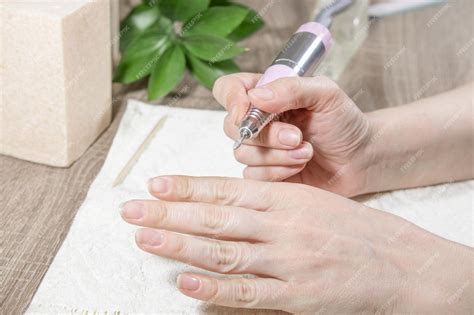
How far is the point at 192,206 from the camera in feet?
2.14

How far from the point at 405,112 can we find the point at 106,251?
442mm

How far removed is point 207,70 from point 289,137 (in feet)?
1.14

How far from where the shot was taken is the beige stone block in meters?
0.81

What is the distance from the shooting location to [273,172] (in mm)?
781

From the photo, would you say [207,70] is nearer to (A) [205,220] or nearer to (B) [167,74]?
(B) [167,74]

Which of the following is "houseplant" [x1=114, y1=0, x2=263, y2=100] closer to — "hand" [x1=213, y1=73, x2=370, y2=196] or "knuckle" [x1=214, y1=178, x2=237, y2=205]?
"hand" [x1=213, y1=73, x2=370, y2=196]

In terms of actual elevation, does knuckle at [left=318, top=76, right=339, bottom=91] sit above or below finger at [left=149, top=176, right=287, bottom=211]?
above

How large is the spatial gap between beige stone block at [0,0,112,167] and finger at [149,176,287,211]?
264 millimetres

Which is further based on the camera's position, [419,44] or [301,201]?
[419,44]

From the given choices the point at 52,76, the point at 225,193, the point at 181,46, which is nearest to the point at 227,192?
the point at 225,193

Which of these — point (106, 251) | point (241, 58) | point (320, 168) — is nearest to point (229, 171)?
point (320, 168)

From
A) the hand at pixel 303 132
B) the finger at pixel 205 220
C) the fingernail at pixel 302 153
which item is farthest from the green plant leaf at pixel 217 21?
the finger at pixel 205 220

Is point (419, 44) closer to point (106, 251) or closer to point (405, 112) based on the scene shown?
point (405, 112)

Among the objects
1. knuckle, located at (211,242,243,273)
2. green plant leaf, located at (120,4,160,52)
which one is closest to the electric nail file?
→ knuckle, located at (211,242,243,273)
